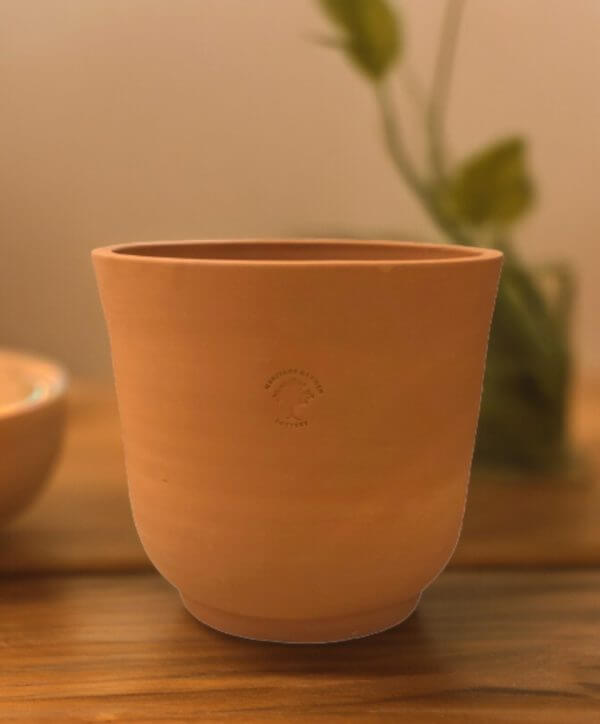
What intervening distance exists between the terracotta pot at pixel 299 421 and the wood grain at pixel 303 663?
0.02 metres

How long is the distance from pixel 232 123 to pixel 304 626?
1.74 feet

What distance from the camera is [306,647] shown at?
342 mm

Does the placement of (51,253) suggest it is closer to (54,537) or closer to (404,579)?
(54,537)

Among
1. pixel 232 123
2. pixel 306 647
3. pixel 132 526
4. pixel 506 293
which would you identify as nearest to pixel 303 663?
pixel 306 647

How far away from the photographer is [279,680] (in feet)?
1.05

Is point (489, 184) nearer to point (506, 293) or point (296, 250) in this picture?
point (506, 293)

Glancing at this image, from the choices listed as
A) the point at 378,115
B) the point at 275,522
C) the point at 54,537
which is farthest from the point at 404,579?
the point at 378,115

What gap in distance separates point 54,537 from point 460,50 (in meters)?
0.52

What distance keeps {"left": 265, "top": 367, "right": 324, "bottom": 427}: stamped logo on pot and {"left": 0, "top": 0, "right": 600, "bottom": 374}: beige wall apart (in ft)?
1.44

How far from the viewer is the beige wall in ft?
2.42

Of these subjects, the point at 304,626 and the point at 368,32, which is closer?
the point at 304,626

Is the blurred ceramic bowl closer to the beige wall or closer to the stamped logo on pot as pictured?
the stamped logo on pot

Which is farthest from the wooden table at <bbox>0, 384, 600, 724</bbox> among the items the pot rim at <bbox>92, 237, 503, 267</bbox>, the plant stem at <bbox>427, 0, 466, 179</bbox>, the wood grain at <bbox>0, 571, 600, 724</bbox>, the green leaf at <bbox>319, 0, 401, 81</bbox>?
the plant stem at <bbox>427, 0, 466, 179</bbox>

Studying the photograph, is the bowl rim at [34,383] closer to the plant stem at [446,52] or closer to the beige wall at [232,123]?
the beige wall at [232,123]
